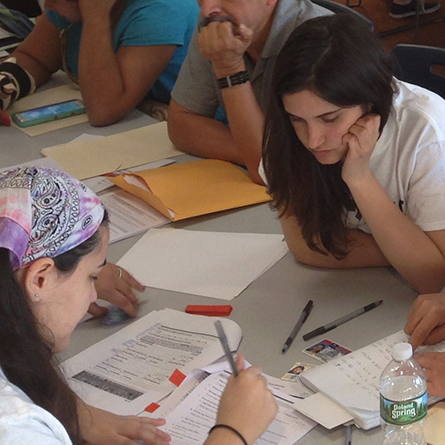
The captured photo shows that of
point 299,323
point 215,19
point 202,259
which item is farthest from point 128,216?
point 299,323

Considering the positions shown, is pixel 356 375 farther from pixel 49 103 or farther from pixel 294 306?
pixel 49 103

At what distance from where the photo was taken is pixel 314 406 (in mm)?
1090

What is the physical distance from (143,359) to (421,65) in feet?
3.29

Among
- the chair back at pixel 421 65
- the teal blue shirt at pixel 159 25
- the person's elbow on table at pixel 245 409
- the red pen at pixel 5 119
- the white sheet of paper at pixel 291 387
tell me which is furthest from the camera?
the red pen at pixel 5 119

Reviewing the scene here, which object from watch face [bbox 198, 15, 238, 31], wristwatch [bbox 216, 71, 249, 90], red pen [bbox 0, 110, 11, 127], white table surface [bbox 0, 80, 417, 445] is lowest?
white table surface [bbox 0, 80, 417, 445]

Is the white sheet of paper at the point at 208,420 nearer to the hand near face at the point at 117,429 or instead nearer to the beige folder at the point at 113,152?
the hand near face at the point at 117,429

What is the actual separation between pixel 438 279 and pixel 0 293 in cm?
82

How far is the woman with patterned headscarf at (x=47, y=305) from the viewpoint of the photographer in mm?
856

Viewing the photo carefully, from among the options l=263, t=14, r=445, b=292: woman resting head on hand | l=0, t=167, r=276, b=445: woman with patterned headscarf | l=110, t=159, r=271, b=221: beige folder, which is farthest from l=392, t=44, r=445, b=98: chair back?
l=0, t=167, r=276, b=445: woman with patterned headscarf

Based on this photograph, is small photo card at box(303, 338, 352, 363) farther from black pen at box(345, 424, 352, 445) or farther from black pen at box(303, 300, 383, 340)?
black pen at box(345, 424, 352, 445)

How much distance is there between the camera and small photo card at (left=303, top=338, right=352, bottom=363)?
1213 mm

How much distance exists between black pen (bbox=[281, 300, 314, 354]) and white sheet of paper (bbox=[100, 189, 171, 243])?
523 mm

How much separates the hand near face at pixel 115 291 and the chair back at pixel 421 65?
2.65 ft

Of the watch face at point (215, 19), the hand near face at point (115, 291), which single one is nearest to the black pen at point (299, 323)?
the hand near face at point (115, 291)
